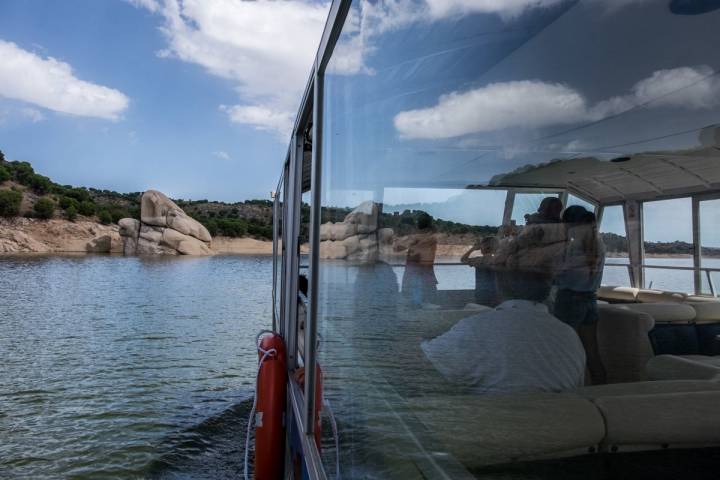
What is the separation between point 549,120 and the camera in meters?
0.66

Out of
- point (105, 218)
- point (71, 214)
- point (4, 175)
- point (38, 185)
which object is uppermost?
point (4, 175)

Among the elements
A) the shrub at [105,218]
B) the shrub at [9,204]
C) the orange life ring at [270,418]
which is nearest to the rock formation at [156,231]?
the shrub at [105,218]

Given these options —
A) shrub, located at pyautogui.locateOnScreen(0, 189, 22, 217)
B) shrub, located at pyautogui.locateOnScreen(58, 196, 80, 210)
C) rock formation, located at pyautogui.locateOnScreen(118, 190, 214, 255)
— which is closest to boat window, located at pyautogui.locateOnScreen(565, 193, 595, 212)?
rock formation, located at pyautogui.locateOnScreen(118, 190, 214, 255)

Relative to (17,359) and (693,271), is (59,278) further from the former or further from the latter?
(693,271)

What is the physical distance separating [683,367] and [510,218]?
0.31m

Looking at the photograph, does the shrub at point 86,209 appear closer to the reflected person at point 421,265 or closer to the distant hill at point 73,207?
the distant hill at point 73,207

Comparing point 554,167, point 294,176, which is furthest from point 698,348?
point 294,176

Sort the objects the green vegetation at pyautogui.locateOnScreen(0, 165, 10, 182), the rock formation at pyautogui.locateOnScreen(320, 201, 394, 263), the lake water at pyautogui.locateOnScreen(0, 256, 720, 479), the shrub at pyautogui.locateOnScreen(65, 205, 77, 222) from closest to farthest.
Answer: the rock formation at pyautogui.locateOnScreen(320, 201, 394, 263)
the lake water at pyautogui.locateOnScreen(0, 256, 720, 479)
the shrub at pyautogui.locateOnScreen(65, 205, 77, 222)
the green vegetation at pyautogui.locateOnScreen(0, 165, 10, 182)

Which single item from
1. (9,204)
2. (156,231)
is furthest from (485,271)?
(9,204)

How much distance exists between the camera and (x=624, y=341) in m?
0.59

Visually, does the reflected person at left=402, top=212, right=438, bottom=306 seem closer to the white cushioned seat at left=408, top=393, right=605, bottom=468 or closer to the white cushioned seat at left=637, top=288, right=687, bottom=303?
the white cushioned seat at left=408, top=393, right=605, bottom=468

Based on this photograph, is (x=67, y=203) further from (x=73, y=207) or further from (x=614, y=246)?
(x=614, y=246)

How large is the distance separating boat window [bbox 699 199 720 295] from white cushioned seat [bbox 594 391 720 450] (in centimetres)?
14

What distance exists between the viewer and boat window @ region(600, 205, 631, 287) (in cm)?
55
